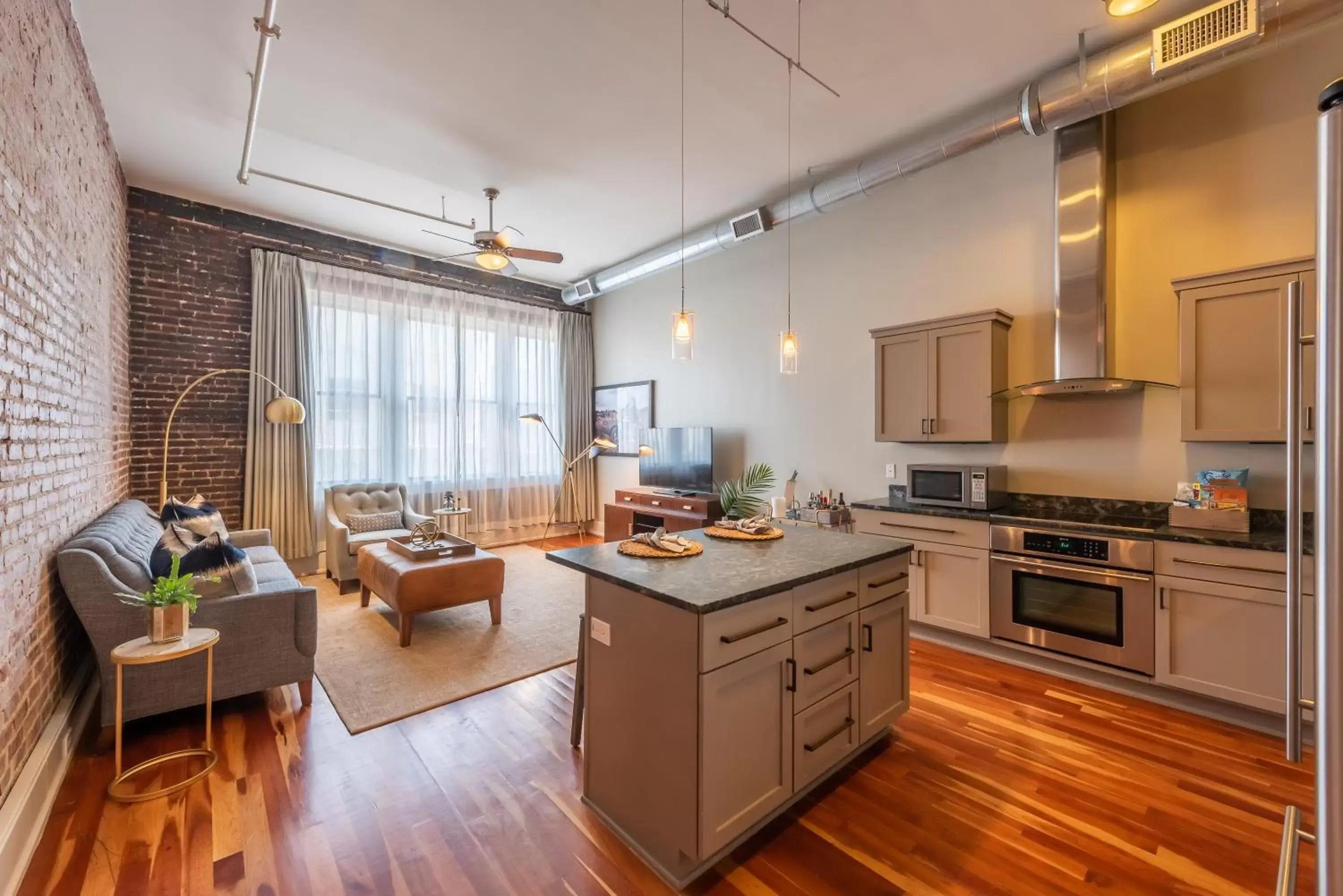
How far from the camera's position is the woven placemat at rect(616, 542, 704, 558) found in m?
2.21

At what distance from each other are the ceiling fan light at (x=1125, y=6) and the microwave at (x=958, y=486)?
7.44 ft

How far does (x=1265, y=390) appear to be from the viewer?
2.66 meters

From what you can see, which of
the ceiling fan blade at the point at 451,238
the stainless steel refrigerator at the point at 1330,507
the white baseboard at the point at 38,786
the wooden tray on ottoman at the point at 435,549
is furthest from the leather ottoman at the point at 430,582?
the stainless steel refrigerator at the point at 1330,507

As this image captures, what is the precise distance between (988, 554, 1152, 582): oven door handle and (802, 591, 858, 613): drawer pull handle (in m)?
1.60

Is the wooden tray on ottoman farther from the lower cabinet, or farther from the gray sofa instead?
the lower cabinet

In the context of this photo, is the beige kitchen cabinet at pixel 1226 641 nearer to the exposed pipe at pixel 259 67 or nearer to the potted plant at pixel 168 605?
the potted plant at pixel 168 605

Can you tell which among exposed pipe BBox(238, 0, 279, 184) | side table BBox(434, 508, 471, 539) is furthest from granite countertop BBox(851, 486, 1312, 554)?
exposed pipe BBox(238, 0, 279, 184)

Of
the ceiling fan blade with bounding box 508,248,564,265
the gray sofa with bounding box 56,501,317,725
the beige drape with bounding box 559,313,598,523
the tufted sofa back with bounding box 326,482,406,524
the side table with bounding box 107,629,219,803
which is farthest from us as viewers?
the beige drape with bounding box 559,313,598,523

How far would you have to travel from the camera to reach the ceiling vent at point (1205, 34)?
2328 mm

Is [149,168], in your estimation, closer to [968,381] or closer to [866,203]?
[866,203]

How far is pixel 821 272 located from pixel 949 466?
2.09 m

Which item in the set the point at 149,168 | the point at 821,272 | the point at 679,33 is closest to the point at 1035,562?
the point at 821,272

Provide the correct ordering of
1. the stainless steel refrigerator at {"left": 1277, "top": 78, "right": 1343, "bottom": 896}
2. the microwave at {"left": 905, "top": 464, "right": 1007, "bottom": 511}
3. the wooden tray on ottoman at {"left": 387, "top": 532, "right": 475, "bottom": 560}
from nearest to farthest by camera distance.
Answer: the stainless steel refrigerator at {"left": 1277, "top": 78, "right": 1343, "bottom": 896}
the microwave at {"left": 905, "top": 464, "right": 1007, "bottom": 511}
the wooden tray on ottoman at {"left": 387, "top": 532, "right": 475, "bottom": 560}

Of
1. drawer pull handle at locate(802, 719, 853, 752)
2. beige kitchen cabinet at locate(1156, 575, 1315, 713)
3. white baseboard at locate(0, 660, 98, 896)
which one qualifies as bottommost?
white baseboard at locate(0, 660, 98, 896)
